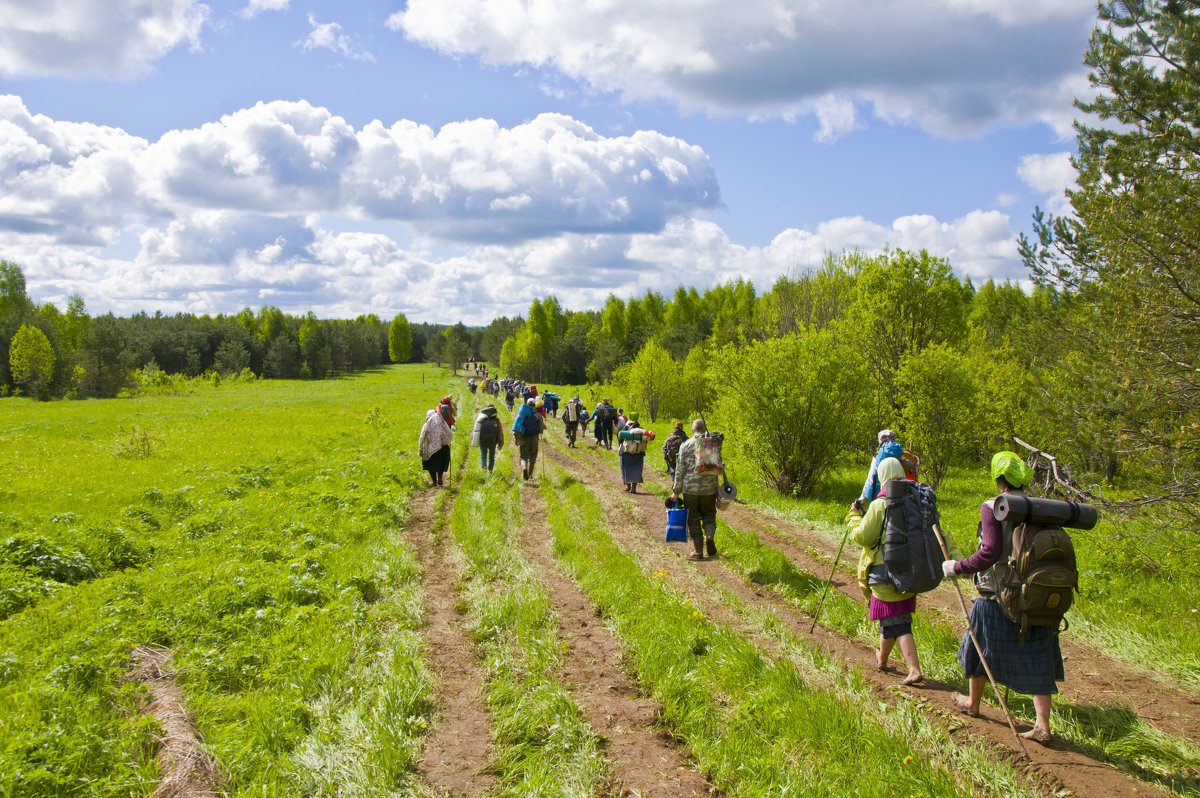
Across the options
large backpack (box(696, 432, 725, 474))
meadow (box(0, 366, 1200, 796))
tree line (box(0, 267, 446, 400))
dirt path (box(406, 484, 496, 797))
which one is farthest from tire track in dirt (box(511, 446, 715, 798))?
tree line (box(0, 267, 446, 400))

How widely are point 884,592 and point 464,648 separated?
4.13 meters

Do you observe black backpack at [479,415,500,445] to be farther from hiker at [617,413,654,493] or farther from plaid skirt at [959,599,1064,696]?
plaid skirt at [959,599,1064,696]

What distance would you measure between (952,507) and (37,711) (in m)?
17.0

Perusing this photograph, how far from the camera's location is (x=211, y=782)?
160 inches

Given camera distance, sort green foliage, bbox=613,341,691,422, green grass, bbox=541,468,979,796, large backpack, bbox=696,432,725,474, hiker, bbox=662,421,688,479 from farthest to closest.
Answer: green foliage, bbox=613,341,691,422 < hiker, bbox=662,421,688,479 < large backpack, bbox=696,432,725,474 < green grass, bbox=541,468,979,796

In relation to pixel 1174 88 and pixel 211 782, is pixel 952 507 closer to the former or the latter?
pixel 1174 88

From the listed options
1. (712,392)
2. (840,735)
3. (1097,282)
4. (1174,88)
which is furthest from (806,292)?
(840,735)

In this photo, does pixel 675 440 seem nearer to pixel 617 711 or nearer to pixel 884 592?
pixel 884 592

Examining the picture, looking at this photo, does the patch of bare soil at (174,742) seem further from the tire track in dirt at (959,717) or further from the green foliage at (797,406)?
the green foliage at (797,406)

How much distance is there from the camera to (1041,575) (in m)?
4.38

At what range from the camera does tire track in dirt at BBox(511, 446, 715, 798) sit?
4219 mm

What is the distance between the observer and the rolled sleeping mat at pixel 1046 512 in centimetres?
438

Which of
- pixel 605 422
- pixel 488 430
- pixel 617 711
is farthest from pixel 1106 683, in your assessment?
pixel 605 422

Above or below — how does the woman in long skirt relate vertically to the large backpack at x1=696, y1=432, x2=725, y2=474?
below
